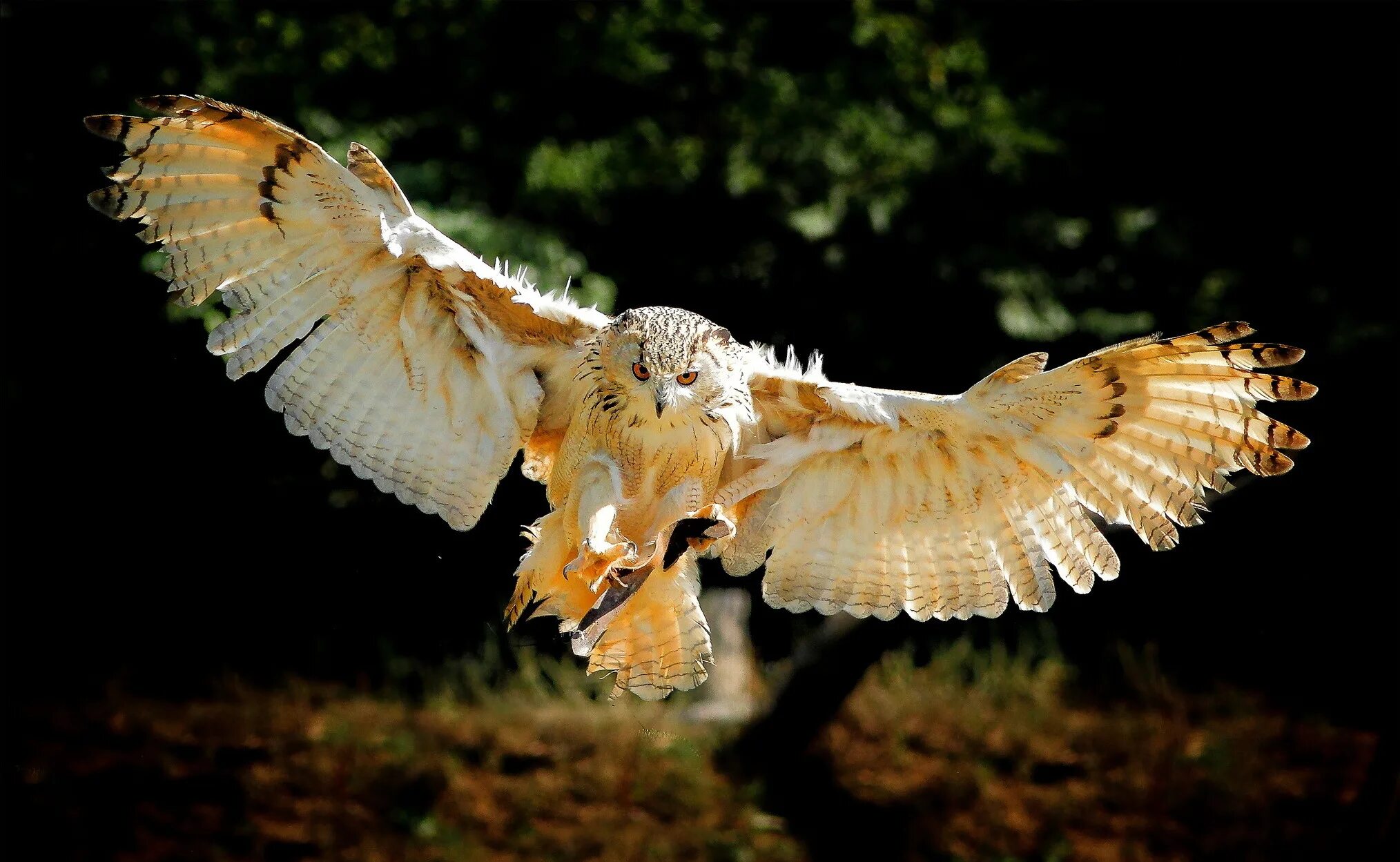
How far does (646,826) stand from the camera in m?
5.66

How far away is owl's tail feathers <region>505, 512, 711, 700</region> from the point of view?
294 centimetres

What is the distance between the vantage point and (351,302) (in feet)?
10.00

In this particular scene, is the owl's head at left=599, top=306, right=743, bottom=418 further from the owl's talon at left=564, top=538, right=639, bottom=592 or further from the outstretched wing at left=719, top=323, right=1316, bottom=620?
the owl's talon at left=564, top=538, right=639, bottom=592

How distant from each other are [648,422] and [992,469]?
86cm

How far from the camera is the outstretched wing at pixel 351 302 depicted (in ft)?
9.28

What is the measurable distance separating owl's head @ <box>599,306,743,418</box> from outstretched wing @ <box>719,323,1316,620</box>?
22cm

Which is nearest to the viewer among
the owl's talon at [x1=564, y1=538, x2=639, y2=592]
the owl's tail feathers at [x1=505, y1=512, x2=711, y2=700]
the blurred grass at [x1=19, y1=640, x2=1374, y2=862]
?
the owl's talon at [x1=564, y1=538, x2=639, y2=592]

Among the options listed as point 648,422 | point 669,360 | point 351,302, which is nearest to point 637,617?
point 648,422

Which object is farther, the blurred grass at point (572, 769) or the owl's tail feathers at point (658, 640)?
the blurred grass at point (572, 769)

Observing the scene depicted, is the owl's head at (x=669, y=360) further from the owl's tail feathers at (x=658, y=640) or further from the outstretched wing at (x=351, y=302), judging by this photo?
the owl's tail feathers at (x=658, y=640)

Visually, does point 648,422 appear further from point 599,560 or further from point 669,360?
point 599,560

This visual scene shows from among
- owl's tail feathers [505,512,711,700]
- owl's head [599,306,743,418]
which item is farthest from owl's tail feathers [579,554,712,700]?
owl's head [599,306,743,418]

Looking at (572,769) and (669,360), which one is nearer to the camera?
(669,360)

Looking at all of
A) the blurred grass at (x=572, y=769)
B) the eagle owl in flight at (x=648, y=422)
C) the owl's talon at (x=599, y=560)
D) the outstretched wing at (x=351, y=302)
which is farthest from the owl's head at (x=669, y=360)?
the blurred grass at (x=572, y=769)
